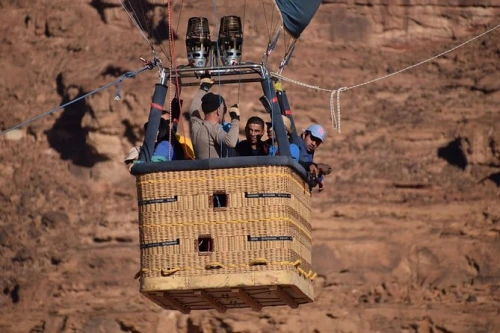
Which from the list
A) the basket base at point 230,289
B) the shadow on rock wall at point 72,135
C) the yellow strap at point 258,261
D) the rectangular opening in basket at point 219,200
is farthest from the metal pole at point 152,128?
the shadow on rock wall at point 72,135

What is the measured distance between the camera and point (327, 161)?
152 ft

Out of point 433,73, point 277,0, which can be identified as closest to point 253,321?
point 433,73

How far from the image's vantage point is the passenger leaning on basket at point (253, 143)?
2894 centimetres

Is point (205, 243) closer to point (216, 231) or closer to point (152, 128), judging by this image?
point (216, 231)

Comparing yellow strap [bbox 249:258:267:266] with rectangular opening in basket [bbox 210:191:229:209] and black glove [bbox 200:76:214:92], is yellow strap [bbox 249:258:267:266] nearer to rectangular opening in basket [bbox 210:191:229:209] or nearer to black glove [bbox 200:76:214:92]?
rectangular opening in basket [bbox 210:191:229:209]

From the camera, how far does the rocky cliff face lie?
45.4 metres

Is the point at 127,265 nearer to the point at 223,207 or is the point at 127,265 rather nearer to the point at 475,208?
the point at 475,208

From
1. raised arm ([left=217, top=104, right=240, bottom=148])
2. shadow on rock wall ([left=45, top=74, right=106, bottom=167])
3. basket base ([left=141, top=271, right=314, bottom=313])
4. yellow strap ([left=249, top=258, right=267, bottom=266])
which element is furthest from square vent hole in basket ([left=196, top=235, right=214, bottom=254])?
shadow on rock wall ([left=45, top=74, right=106, bottom=167])

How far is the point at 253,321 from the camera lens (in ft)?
147

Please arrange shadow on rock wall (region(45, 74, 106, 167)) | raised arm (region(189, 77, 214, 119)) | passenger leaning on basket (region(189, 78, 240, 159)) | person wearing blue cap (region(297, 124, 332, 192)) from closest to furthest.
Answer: passenger leaning on basket (region(189, 78, 240, 159))
raised arm (region(189, 77, 214, 119))
person wearing blue cap (region(297, 124, 332, 192))
shadow on rock wall (region(45, 74, 106, 167))

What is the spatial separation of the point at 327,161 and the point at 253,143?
56.7ft

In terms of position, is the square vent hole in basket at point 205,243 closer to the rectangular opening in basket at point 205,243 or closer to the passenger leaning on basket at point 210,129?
the rectangular opening in basket at point 205,243

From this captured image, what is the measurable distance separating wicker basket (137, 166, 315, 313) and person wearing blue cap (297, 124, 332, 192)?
0.76m

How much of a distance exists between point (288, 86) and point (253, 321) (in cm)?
405
